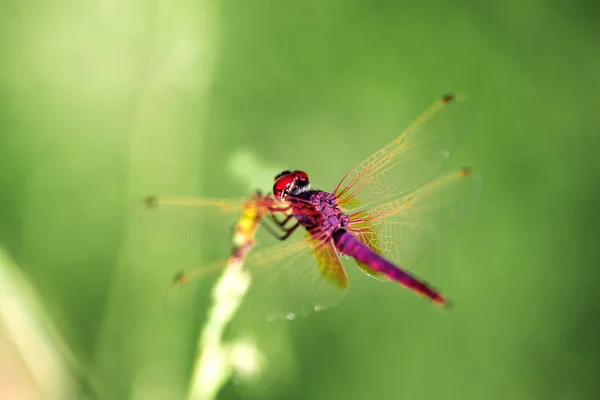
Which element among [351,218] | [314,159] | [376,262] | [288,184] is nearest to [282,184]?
[288,184]

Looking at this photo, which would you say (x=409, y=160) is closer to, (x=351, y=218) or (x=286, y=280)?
(x=351, y=218)

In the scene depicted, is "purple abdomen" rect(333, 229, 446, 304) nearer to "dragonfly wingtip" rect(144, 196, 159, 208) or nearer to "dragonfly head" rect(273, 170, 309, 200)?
"dragonfly head" rect(273, 170, 309, 200)

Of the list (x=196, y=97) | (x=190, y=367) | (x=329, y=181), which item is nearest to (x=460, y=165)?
(x=329, y=181)

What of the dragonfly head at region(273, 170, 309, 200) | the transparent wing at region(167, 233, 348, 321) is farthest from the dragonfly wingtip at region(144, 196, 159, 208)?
the dragonfly head at region(273, 170, 309, 200)

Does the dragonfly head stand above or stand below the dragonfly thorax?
above

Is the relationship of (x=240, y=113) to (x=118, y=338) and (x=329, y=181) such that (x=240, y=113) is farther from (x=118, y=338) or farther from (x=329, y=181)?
(x=118, y=338)

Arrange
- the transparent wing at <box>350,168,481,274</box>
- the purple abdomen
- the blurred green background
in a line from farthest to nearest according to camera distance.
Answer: the blurred green background, the transparent wing at <box>350,168,481,274</box>, the purple abdomen
